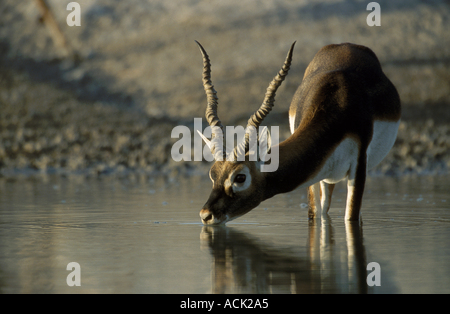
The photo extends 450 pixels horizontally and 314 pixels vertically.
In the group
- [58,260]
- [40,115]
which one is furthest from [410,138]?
[58,260]

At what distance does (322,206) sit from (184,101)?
1765cm

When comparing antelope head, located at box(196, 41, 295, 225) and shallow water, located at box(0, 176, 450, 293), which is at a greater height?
antelope head, located at box(196, 41, 295, 225)

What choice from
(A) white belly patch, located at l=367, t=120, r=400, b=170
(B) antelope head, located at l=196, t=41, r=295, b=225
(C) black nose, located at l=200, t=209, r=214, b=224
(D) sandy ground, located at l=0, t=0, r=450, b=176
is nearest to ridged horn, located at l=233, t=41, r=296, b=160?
(B) antelope head, located at l=196, t=41, r=295, b=225

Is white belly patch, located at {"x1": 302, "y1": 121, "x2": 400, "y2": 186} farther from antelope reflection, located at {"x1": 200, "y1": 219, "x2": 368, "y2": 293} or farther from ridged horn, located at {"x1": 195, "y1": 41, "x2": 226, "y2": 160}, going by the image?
ridged horn, located at {"x1": 195, "y1": 41, "x2": 226, "y2": 160}

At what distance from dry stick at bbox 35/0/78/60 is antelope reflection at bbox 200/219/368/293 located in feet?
77.6

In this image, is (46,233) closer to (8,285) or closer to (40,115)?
(8,285)

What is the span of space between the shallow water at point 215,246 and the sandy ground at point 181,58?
12.4 metres

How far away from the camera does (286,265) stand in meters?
5.26

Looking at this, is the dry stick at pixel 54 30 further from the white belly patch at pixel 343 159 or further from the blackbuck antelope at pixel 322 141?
the white belly patch at pixel 343 159

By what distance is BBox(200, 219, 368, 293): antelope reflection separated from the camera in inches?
178

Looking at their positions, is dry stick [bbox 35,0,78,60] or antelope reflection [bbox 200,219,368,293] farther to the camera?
dry stick [bbox 35,0,78,60]

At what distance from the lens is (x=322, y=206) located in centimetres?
861

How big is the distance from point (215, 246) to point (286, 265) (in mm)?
1113

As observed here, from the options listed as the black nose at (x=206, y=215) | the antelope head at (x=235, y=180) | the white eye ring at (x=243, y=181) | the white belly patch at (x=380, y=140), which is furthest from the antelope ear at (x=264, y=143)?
the white belly patch at (x=380, y=140)
